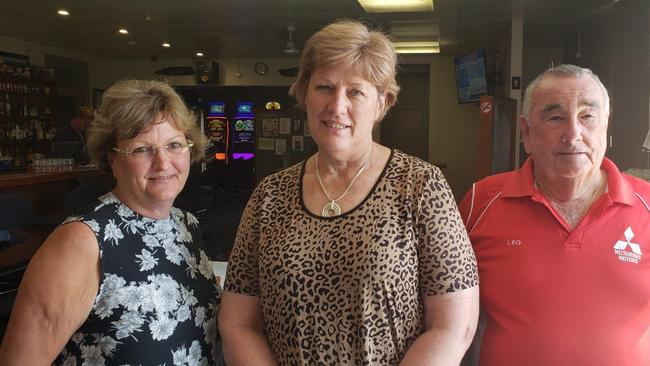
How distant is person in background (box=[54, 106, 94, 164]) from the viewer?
8.11 meters

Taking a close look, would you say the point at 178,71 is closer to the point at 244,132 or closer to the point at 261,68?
the point at 261,68

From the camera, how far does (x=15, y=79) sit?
378 inches

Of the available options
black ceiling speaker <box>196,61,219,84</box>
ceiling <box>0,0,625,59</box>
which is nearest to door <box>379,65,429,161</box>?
ceiling <box>0,0,625,59</box>

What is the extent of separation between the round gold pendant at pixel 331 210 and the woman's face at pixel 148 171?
53 cm

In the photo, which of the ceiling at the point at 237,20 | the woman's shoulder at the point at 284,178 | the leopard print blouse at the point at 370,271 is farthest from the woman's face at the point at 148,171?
the ceiling at the point at 237,20

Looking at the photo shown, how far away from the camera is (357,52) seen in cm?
147

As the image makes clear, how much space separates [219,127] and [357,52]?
39.3ft

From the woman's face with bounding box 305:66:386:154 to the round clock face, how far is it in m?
11.6

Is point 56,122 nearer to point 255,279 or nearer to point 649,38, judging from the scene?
point 649,38

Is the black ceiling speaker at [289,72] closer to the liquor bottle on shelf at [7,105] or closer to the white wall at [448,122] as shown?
the white wall at [448,122]

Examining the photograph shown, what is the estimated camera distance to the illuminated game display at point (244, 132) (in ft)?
42.7

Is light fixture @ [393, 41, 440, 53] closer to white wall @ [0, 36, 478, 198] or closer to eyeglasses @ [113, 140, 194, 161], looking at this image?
white wall @ [0, 36, 478, 198]

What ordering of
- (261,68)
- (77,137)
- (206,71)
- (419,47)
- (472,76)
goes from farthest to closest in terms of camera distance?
1. (261,68)
2. (206,71)
3. (419,47)
4. (472,76)
5. (77,137)

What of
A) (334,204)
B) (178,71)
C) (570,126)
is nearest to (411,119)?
(178,71)
